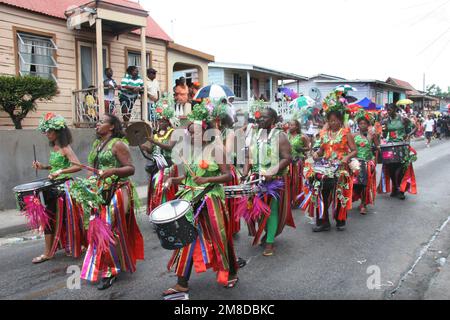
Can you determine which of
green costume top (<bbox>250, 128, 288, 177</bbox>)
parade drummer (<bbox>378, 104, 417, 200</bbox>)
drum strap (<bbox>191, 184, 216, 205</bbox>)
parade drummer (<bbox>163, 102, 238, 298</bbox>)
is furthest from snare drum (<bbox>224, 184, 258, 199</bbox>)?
parade drummer (<bbox>378, 104, 417, 200</bbox>)

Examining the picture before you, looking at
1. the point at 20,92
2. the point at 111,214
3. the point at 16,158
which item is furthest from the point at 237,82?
the point at 111,214

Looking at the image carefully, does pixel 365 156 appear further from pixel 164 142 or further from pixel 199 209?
pixel 199 209

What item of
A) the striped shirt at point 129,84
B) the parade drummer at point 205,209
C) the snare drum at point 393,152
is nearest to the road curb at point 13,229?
the parade drummer at point 205,209

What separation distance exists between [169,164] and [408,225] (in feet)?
12.7

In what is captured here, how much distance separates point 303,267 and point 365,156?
3518mm

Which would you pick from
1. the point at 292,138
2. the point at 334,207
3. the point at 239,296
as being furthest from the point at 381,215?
the point at 239,296

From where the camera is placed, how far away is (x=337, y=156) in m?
6.19

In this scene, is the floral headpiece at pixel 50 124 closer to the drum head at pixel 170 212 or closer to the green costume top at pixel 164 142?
the green costume top at pixel 164 142

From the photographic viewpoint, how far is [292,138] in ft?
26.1

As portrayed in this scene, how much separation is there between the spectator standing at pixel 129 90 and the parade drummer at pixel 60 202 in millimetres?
6537

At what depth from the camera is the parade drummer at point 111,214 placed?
4.15m

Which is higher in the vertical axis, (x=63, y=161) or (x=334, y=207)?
(x=63, y=161)
